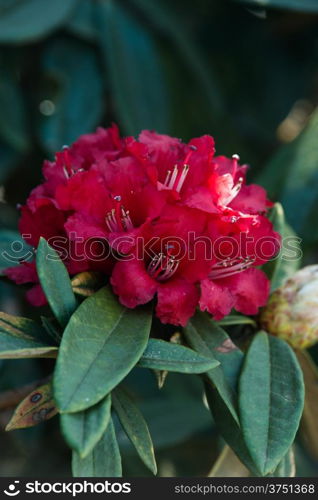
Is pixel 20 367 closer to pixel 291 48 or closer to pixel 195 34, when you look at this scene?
pixel 195 34

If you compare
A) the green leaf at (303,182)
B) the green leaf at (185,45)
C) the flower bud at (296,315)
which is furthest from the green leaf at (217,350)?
the green leaf at (185,45)

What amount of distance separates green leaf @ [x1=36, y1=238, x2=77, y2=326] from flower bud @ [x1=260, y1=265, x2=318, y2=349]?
376 mm

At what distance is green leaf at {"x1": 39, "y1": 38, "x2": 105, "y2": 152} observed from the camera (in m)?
1.75

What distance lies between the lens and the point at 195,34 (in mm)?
1907

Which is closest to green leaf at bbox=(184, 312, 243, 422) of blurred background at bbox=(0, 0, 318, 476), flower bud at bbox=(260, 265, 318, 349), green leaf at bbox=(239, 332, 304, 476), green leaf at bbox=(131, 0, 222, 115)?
green leaf at bbox=(239, 332, 304, 476)

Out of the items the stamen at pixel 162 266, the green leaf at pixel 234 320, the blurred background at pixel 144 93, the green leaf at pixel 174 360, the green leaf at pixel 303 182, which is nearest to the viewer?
the green leaf at pixel 174 360

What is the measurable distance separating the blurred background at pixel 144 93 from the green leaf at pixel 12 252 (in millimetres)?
527

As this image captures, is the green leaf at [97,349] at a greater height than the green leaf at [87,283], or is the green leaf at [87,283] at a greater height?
the green leaf at [87,283]

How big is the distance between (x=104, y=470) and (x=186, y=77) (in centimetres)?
130

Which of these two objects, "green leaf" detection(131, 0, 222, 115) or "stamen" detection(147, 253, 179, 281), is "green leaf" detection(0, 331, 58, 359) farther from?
"green leaf" detection(131, 0, 222, 115)

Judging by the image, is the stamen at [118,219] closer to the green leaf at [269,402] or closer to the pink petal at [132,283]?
the pink petal at [132,283]

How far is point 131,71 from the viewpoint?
179cm

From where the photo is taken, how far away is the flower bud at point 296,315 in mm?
1103

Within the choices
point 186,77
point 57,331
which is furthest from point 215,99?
point 57,331
